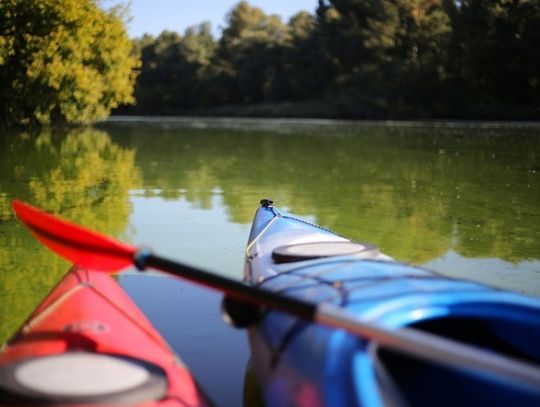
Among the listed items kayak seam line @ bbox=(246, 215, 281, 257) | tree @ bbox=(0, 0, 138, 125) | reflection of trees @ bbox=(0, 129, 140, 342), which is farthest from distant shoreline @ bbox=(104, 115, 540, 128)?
kayak seam line @ bbox=(246, 215, 281, 257)

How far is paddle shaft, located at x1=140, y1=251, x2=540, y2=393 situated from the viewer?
132 centimetres

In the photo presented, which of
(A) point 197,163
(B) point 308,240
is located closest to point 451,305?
(B) point 308,240

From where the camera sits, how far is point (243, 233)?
4902 mm

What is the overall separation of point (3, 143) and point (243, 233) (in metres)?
10.6

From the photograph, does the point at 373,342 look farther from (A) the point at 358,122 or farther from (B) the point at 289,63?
(B) the point at 289,63

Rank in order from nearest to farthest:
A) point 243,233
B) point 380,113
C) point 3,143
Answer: point 243,233, point 3,143, point 380,113

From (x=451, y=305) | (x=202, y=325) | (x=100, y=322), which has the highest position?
(x=451, y=305)

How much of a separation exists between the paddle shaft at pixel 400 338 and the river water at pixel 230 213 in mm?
695

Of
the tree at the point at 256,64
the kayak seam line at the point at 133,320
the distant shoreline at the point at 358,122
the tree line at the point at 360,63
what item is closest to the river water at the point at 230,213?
the kayak seam line at the point at 133,320

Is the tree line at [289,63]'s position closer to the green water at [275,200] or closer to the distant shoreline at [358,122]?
the distant shoreline at [358,122]

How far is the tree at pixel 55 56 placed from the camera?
1623 cm

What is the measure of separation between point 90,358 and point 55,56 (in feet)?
57.3

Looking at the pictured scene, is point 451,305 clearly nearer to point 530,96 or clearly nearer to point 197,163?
point 197,163

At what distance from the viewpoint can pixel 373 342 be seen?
1594mm
